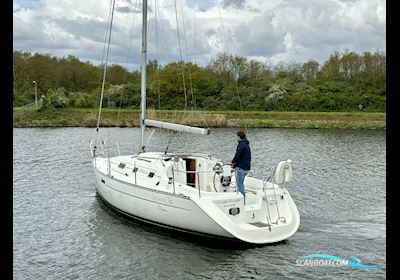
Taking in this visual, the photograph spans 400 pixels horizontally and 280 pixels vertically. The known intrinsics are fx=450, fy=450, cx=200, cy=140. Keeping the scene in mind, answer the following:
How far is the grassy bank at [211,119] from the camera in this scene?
50562 millimetres

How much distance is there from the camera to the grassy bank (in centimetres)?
5056

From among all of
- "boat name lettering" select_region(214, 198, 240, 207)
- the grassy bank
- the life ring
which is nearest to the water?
"boat name lettering" select_region(214, 198, 240, 207)

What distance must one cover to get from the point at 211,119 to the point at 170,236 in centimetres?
3922

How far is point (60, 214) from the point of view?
1555 cm

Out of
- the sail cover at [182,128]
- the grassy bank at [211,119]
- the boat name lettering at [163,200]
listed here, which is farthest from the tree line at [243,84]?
the boat name lettering at [163,200]

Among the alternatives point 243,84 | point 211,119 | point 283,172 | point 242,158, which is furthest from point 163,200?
point 243,84

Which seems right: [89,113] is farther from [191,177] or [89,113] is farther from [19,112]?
[191,177]

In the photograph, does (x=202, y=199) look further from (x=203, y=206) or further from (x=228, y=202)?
(x=228, y=202)

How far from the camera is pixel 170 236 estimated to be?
12602 mm

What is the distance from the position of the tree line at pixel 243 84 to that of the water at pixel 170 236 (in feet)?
137
